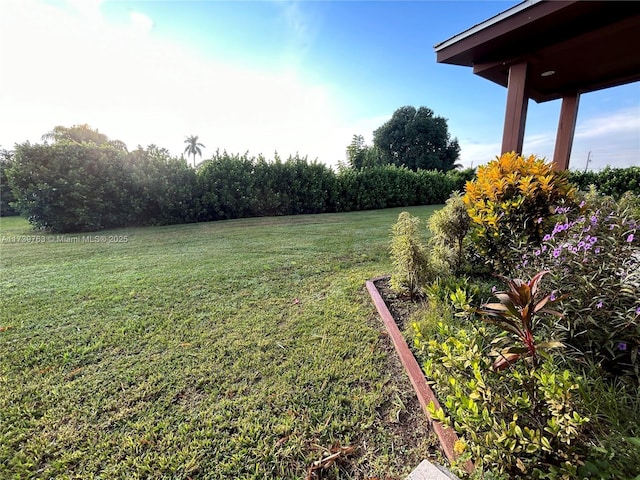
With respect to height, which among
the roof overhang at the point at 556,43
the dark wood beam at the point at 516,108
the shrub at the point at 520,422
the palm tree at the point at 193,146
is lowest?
the shrub at the point at 520,422

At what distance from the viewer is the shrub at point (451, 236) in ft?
9.09

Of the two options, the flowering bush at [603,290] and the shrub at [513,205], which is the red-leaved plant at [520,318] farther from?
the shrub at [513,205]

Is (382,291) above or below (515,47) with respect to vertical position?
below

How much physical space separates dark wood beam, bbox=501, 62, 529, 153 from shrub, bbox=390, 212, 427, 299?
2083 mm

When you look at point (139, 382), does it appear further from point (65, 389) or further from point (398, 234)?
point (398, 234)

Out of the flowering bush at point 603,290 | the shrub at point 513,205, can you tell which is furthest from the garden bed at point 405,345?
the shrub at point 513,205

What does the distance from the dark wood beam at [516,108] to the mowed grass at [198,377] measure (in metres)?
2.40

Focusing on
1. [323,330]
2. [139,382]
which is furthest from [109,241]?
[323,330]

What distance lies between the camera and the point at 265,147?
982 centimetres

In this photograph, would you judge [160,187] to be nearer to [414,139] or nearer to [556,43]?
[556,43]

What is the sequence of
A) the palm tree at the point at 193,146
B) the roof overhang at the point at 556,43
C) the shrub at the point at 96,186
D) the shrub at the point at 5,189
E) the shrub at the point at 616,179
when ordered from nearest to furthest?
the roof overhang at the point at 556,43, the shrub at the point at 96,186, the shrub at the point at 5,189, the shrub at the point at 616,179, the palm tree at the point at 193,146

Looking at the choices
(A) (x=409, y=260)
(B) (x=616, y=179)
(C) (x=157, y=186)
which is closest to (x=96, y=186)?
(C) (x=157, y=186)

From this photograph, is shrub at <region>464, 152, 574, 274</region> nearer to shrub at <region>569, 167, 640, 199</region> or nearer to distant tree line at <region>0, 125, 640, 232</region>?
distant tree line at <region>0, 125, 640, 232</region>

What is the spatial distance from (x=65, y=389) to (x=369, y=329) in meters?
2.13
